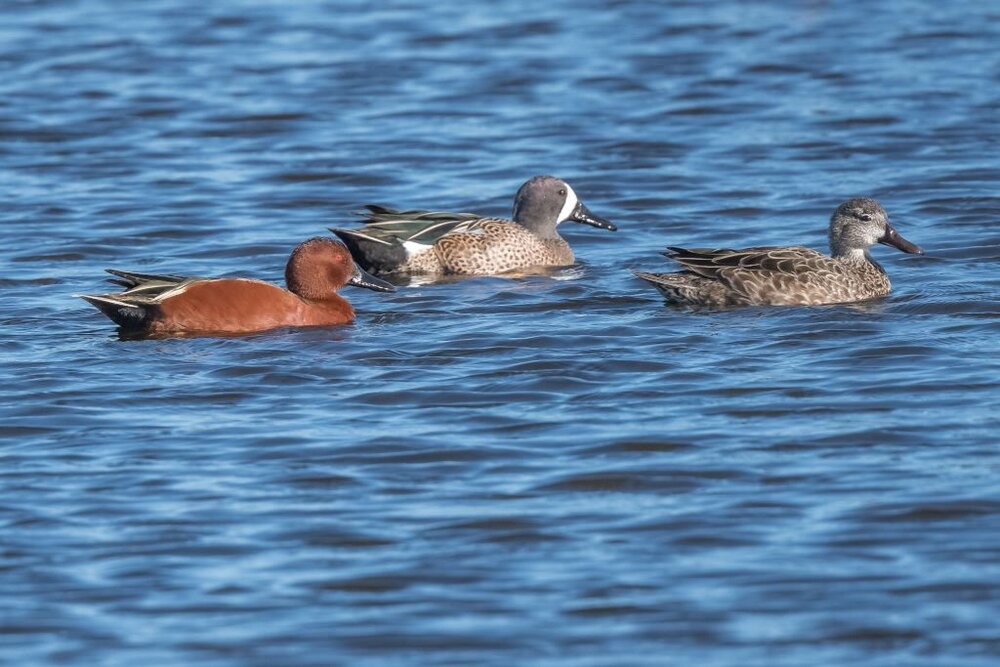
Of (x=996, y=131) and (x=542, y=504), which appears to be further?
(x=996, y=131)

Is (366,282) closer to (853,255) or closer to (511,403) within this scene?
(511,403)

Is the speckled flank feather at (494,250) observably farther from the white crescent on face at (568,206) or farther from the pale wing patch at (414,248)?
the white crescent on face at (568,206)

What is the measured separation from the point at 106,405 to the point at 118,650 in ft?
9.69

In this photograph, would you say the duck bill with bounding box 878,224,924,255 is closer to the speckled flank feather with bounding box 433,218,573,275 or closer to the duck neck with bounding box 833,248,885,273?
the duck neck with bounding box 833,248,885,273

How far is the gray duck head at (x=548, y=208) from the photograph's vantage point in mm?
13188

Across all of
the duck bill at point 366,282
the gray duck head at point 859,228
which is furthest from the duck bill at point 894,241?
the duck bill at point 366,282

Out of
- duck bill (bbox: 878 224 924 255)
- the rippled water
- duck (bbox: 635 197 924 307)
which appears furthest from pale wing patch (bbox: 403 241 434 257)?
duck bill (bbox: 878 224 924 255)

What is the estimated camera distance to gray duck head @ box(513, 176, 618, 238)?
43.3 ft

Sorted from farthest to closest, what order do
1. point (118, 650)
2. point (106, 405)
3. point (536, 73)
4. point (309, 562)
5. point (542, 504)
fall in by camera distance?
point (536, 73) → point (106, 405) → point (542, 504) → point (309, 562) → point (118, 650)

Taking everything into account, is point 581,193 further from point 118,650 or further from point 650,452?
point 118,650

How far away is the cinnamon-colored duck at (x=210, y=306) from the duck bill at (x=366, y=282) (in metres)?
0.37

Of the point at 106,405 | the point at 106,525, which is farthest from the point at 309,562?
the point at 106,405

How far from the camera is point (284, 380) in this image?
31.2 feet

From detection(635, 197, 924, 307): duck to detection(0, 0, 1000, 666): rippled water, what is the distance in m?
0.12
